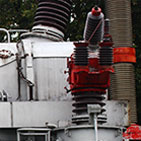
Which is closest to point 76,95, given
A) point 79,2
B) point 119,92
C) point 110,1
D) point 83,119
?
point 83,119

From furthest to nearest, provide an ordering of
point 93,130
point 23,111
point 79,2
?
point 79,2
point 23,111
point 93,130

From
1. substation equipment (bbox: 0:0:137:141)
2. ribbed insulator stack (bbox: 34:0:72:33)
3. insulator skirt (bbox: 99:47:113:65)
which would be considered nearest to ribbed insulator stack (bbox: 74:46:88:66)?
substation equipment (bbox: 0:0:137:141)

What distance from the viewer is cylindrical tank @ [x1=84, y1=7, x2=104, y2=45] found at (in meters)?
11.4

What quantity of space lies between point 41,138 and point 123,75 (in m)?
8.15

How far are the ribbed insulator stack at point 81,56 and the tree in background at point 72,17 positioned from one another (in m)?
11.7

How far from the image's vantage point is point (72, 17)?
25.2m

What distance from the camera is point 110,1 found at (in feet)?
67.7

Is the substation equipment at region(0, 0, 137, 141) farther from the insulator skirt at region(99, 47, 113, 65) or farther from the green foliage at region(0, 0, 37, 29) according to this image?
the green foliage at region(0, 0, 37, 29)

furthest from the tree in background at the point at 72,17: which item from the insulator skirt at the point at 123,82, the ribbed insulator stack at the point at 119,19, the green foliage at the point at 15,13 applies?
the insulator skirt at the point at 123,82

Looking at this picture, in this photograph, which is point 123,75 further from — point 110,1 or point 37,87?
point 37,87

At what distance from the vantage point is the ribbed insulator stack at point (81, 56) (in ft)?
37.8

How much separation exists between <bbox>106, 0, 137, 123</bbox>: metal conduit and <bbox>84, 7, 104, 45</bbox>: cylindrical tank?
770 centimetres

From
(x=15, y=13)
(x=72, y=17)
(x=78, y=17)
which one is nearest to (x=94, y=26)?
(x=78, y=17)

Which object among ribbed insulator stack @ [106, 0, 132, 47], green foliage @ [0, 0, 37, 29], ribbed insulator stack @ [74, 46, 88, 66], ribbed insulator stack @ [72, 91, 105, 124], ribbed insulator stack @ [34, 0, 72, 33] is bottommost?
ribbed insulator stack @ [72, 91, 105, 124]
